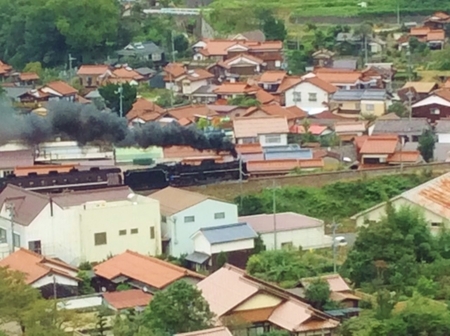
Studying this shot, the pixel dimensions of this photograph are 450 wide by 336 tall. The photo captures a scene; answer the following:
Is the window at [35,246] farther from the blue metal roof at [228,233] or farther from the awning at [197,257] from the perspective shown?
the blue metal roof at [228,233]

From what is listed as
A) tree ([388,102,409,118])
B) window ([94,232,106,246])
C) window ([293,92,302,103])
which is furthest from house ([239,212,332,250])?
window ([293,92,302,103])

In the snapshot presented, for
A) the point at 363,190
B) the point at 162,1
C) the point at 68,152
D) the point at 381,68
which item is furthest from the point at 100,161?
the point at 162,1

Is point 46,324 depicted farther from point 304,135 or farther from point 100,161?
point 304,135

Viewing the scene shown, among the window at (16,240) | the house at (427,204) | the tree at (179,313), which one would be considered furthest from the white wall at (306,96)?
the tree at (179,313)

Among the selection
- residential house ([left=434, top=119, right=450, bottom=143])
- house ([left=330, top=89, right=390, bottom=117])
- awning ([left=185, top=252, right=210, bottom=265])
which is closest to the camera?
awning ([left=185, top=252, right=210, bottom=265])

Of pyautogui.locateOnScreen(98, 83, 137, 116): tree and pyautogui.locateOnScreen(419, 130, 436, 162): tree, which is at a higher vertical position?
pyautogui.locateOnScreen(98, 83, 137, 116): tree

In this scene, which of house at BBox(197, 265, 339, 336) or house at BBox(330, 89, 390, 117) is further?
house at BBox(330, 89, 390, 117)

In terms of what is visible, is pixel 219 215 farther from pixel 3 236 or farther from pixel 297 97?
pixel 297 97

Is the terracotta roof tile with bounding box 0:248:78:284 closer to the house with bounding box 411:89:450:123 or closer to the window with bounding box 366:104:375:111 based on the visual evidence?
the house with bounding box 411:89:450:123
